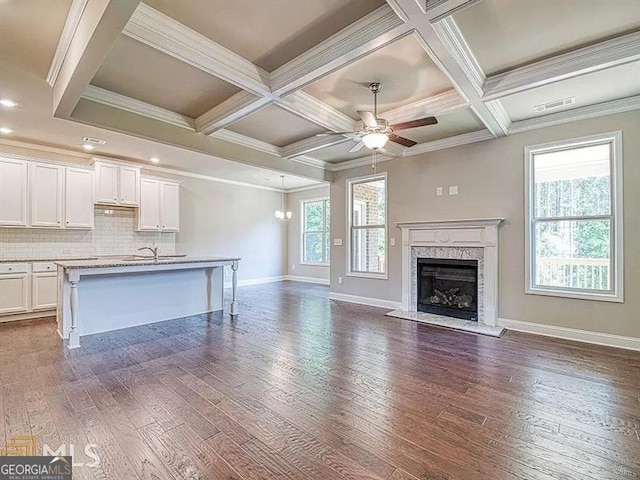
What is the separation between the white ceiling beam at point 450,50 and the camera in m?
2.17

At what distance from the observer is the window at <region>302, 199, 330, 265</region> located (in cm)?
929

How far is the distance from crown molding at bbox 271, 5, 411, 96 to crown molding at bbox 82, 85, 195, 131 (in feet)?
5.68

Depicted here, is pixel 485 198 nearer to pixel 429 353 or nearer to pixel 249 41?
pixel 429 353

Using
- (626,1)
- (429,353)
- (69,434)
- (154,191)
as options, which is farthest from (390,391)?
(154,191)

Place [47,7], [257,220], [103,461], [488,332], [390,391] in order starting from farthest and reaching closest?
[257,220] → [488,332] → [390,391] → [47,7] → [103,461]

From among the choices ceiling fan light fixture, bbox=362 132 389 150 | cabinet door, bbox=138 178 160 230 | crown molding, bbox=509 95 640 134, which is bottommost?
cabinet door, bbox=138 178 160 230

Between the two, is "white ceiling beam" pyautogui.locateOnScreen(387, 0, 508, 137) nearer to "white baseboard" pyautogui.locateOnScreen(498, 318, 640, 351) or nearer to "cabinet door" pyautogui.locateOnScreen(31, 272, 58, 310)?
"white baseboard" pyautogui.locateOnScreen(498, 318, 640, 351)

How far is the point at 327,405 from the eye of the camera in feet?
8.01

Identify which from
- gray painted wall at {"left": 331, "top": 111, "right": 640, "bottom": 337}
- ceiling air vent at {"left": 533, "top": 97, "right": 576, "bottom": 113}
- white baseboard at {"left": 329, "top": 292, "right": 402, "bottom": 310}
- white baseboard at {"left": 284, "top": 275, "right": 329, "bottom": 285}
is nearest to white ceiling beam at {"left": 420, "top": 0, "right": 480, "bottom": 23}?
ceiling air vent at {"left": 533, "top": 97, "right": 576, "bottom": 113}

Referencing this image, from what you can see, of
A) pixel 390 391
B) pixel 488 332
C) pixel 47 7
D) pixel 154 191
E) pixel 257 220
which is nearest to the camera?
pixel 47 7

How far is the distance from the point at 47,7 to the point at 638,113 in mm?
5921

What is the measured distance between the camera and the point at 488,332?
14.2 ft

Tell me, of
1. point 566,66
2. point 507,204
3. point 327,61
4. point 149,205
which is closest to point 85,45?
point 327,61

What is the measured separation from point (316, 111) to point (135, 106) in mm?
2175
